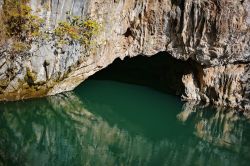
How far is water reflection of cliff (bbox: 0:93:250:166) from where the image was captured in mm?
11727

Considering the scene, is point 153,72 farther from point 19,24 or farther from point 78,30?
point 19,24

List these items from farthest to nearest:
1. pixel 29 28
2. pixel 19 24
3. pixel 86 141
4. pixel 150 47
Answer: pixel 150 47 → pixel 29 28 → pixel 19 24 → pixel 86 141

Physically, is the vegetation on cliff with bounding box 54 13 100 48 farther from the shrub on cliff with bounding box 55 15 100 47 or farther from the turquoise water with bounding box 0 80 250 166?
the turquoise water with bounding box 0 80 250 166

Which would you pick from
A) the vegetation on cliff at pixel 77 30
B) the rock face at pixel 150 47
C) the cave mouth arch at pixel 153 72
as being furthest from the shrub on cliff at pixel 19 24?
the cave mouth arch at pixel 153 72

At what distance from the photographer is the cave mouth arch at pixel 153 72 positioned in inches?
803

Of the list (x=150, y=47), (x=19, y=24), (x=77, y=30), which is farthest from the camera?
(x=150, y=47)

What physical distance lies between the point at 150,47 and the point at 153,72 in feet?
17.0

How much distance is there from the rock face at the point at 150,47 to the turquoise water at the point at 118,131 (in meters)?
0.88

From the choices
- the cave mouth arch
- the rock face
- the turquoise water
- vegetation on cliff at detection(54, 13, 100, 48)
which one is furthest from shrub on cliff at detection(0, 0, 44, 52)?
the cave mouth arch

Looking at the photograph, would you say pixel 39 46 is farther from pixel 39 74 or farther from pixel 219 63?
pixel 219 63

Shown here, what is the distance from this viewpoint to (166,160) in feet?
40.5

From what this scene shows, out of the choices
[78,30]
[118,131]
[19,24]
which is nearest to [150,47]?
[78,30]

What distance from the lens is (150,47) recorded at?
58.7 feet

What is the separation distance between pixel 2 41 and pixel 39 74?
2.09 metres
